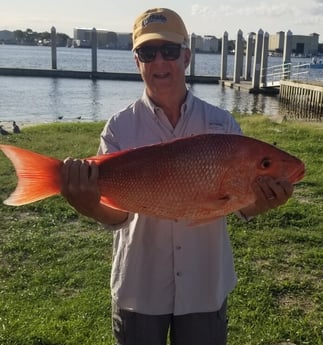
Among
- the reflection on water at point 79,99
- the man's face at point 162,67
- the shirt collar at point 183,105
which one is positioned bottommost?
the reflection on water at point 79,99

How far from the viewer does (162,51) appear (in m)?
2.65

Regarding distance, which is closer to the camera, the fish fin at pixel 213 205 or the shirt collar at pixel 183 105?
the fish fin at pixel 213 205

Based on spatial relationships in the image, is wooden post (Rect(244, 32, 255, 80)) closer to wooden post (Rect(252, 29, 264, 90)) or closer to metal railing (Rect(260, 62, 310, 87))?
metal railing (Rect(260, 62, 310, 87))

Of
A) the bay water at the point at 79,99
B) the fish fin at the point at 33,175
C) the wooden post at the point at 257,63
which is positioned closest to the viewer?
the fish fin at the point at 33,175

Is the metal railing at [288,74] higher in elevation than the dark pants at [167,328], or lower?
lower

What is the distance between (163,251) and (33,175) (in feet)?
2.39

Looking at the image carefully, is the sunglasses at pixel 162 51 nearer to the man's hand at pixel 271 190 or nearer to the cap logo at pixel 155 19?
the cap logo at pixel 155 19

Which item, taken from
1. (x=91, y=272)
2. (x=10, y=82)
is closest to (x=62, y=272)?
(x=91, y=272)

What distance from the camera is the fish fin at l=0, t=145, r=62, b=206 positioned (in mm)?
2381

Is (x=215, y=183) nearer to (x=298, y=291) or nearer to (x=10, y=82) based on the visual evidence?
(x=298, y=291)

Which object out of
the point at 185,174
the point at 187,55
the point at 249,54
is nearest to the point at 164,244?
the point at 185,174

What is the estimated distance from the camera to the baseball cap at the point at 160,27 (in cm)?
268

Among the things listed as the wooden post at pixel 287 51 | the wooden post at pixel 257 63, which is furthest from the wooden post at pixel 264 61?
the wooden post at pixel 287 51

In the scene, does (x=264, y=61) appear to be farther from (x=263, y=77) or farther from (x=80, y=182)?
(x=80, y=182)
